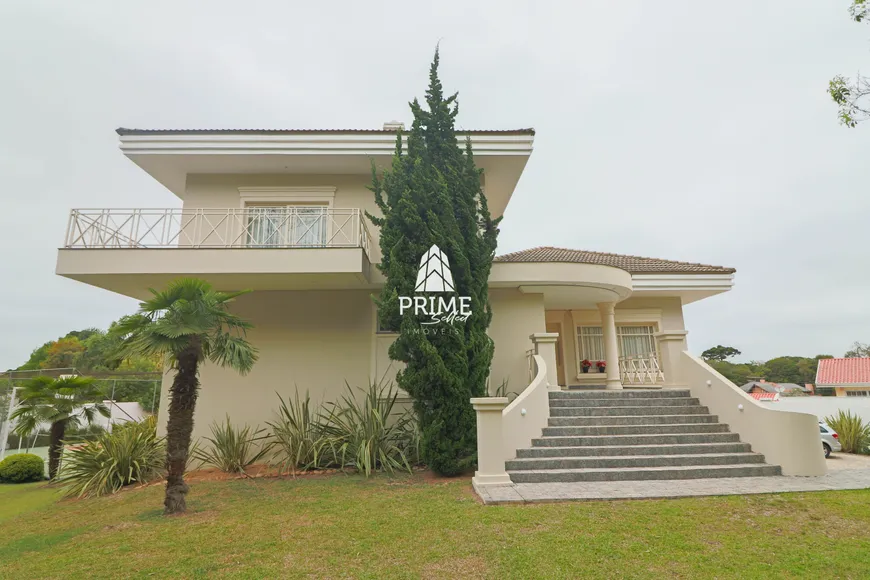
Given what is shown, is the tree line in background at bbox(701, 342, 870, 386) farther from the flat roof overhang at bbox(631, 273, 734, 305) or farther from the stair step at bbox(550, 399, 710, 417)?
the stair step at bbox(550, 399, 710, 417)

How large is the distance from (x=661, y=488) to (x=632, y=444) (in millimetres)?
1664

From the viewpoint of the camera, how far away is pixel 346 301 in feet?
35.1

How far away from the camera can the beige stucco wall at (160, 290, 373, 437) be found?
10.3 m

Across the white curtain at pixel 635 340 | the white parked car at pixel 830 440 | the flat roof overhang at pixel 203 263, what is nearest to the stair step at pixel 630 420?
the white parked car at pixel 830 440

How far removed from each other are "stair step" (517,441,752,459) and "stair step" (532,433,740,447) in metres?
0.15

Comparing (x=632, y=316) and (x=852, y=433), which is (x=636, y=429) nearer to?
(x=632, y=316)

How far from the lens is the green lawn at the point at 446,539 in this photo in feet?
12.6

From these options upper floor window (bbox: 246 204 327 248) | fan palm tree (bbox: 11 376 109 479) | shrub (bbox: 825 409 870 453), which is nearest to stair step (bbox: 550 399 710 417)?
shrub (bbox: 825 409 870 453)

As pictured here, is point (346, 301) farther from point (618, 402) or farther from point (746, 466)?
point (746, 466)

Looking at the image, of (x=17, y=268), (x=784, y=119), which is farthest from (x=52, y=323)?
(x=784, y=119)

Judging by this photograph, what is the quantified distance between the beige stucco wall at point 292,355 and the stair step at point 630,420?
478 cm

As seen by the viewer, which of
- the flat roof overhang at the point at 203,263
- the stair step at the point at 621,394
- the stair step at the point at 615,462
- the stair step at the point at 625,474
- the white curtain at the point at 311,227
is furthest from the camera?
the white curtain at the point at 311,227

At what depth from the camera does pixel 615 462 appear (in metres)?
7.21

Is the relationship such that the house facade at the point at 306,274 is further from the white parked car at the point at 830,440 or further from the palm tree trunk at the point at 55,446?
the white parked car at the point at 830,440
